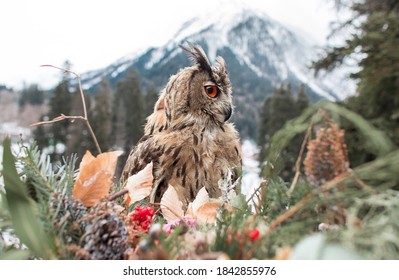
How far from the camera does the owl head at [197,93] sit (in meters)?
0.65

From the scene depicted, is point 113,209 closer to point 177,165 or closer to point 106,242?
point 106,242

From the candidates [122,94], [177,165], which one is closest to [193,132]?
[177,165]

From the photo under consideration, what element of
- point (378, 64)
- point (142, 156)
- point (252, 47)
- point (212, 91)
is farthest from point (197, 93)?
point (252, 47)

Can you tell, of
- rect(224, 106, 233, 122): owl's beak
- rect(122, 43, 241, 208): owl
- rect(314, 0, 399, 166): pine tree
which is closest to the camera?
rect(122, 43, 241, 208): owl

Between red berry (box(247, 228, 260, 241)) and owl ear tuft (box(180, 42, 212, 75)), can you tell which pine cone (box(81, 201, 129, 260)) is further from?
owl ear tuft (box(180, 42, 212, 75))

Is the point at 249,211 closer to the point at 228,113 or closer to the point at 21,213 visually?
the point at 21,213

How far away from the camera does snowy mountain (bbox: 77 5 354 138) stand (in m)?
1.38

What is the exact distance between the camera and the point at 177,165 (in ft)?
2.01

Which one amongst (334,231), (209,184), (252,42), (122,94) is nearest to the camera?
(334,231)

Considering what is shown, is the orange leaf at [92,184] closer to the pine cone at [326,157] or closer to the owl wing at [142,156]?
the pine cone at [326,157]

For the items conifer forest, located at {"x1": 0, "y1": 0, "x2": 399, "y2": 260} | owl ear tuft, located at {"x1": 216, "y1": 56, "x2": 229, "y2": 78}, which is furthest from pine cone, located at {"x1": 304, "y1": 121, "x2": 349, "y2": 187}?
owl ear tuft, located at {"x1": 216, "y1": 56, "x2": 229, "y2": 78}

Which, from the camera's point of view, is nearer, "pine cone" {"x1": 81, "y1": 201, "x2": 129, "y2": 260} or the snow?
"pine cone" {"x1": 81, "y1": 201, "x2": 129, "y2": 260}

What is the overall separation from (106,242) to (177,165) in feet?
1.43

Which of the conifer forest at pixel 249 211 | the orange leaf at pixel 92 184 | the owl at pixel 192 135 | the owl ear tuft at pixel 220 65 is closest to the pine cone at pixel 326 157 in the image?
the conifer forest at pixel 249 211
